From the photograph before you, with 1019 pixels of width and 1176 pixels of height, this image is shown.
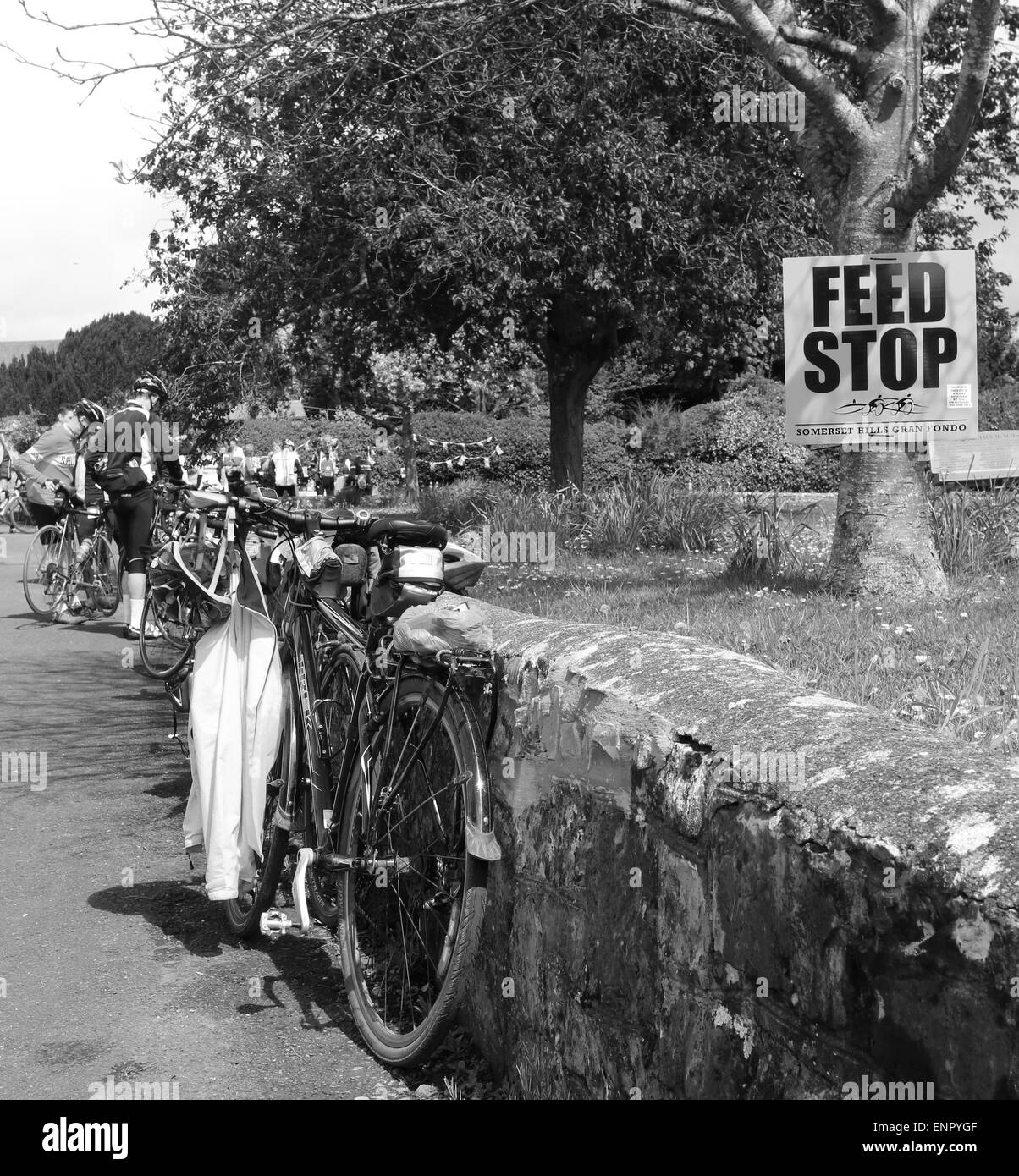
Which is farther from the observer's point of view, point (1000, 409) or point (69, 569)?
point (1000, 409)

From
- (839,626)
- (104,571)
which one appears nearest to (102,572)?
(104,571)

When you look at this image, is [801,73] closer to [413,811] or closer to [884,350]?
[884,350]

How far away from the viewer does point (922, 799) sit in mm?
1835

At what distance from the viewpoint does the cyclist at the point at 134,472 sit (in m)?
10.1

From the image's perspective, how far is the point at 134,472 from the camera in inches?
407

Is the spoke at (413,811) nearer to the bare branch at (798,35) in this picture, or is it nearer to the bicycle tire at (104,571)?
the bare branch at (798,35)

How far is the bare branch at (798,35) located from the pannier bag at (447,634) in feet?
18.5

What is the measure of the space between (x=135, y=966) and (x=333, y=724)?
3.32 ft

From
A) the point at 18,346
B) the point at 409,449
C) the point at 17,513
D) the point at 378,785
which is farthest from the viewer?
the point at 18,346

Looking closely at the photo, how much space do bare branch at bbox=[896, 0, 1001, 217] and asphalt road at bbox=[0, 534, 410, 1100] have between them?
16.2 feet

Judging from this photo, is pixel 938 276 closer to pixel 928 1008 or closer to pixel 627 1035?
pixel 627 1035

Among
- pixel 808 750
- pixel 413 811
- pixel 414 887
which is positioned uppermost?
pixel 808 750

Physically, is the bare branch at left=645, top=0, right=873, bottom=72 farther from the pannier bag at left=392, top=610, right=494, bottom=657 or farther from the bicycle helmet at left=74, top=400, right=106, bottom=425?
the bicycle helmet at left=74, top=400, right=106, bottom=425
